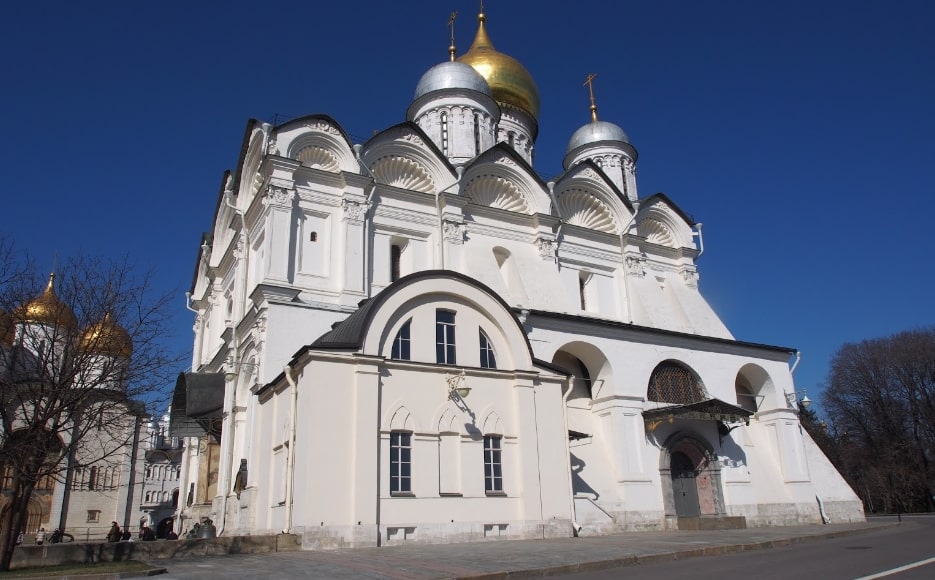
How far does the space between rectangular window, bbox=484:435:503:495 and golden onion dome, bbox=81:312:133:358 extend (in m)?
7.48

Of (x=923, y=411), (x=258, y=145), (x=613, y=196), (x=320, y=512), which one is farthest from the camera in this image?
(x=923, y=411)

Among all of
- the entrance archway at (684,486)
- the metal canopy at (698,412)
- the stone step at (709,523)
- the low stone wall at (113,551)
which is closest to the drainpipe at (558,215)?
the metal canopy at (698,412)

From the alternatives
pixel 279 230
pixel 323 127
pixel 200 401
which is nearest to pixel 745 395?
pixel 279 230

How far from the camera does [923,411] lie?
125 ft

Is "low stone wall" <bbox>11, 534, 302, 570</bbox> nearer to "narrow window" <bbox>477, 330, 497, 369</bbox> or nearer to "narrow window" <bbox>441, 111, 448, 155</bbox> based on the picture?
"narrow window" <bbox>477, 330, 497, 369</bbox>

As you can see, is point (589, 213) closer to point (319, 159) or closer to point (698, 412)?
point (698, 412)

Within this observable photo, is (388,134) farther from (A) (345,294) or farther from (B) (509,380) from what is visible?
(B) (509,380)

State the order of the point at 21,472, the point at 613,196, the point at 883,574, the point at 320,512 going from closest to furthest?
the point at 883,574 → the point at 21,472 → the point at 320,512 → the point at 613,196

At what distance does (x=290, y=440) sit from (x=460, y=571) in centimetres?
626

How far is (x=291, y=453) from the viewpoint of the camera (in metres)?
14.1

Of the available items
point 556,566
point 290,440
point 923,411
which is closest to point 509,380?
point 290,440

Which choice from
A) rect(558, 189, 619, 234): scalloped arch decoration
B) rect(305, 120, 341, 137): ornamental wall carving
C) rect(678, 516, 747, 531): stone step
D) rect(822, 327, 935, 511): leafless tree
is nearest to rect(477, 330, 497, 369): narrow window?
rect(678, 516, 747, 531): stone step

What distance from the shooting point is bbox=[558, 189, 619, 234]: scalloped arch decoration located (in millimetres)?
26906

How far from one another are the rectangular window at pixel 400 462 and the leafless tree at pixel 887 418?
32.9 m
